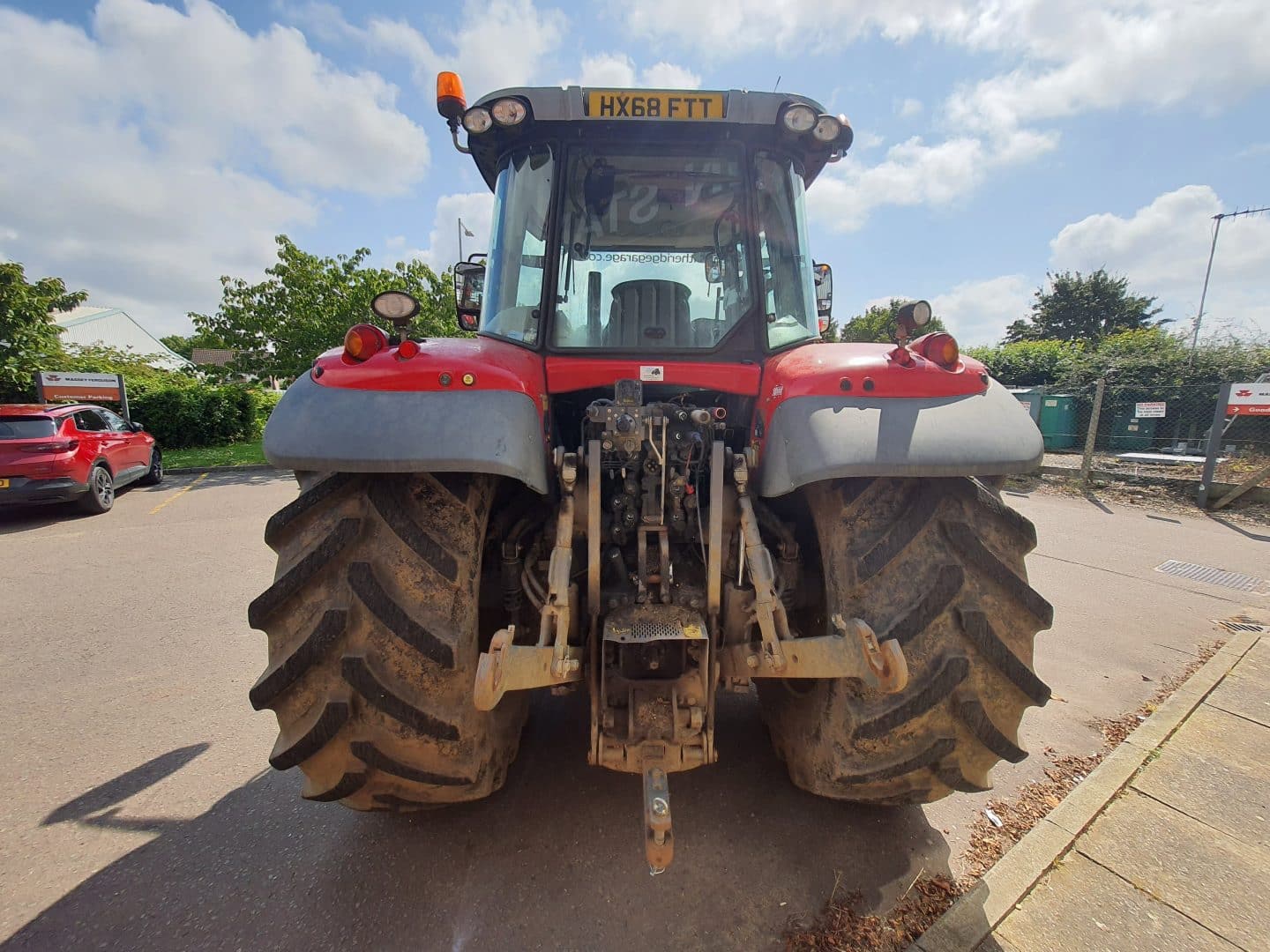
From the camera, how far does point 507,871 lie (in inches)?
76.0

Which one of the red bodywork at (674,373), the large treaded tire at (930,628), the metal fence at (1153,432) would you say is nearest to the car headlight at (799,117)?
the red bodywork at (674,373)

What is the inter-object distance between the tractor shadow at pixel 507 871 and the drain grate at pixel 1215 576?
500 centimetres

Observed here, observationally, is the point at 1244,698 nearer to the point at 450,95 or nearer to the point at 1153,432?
the point at 450,95

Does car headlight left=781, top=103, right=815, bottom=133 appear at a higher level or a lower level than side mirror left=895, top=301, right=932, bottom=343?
higher

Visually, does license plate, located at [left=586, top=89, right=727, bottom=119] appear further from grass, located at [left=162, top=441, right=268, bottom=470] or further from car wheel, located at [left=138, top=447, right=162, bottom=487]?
grass, located at [left=162, top=441, right=268, bottom=470]

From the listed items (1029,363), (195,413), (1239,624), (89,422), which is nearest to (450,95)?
(1239,624)

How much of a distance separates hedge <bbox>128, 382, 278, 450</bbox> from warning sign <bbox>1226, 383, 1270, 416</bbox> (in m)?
18.3

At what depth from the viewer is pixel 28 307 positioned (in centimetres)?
1209

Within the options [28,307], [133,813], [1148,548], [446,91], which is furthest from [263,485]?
[1148,548]

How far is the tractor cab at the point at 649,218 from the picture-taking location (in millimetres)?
2254

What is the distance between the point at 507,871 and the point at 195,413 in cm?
1778

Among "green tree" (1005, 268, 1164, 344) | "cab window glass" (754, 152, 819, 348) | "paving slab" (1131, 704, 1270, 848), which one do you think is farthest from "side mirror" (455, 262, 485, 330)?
"green tree" (1005, 268, 1164, 344)

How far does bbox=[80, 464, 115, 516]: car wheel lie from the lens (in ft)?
25.3

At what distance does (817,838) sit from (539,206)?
8.77ft
